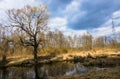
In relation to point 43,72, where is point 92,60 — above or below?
above

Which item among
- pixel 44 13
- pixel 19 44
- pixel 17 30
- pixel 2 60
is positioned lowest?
pixel 2 60

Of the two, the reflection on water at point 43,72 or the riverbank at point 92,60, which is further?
the riverbank at point 92,60

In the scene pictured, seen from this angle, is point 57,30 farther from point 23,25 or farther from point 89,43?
point 23,25

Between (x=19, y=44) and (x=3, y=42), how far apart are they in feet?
13.5

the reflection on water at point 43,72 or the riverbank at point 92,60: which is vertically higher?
the riverbank at point 92,60

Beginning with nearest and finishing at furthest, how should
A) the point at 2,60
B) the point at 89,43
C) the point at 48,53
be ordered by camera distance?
the point at 2,60 → the point at 48,53 → the point at 89,43


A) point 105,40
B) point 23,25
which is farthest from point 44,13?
point 105,40

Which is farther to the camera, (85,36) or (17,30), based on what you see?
(85,36)

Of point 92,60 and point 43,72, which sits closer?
point 43,72

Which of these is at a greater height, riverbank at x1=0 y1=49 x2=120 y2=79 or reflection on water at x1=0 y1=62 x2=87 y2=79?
riverbank at x1=0 y1=49 x2=120 y2=79

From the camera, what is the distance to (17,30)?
136ft

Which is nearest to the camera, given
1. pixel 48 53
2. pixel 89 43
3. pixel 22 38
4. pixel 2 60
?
pixel 22 38

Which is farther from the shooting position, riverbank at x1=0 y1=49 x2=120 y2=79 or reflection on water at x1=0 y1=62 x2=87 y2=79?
riverbank at x1=0 y1=49 x2=120 y2=79

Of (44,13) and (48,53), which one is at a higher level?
(44,13)
